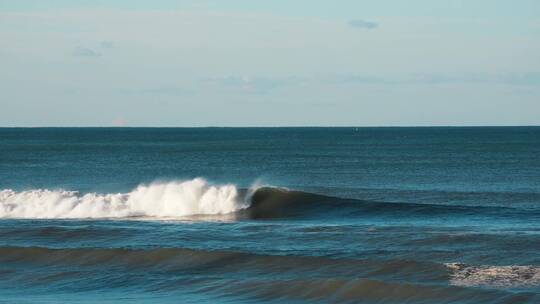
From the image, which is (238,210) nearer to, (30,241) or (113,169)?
(30,241)

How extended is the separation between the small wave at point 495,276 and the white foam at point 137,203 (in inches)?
620

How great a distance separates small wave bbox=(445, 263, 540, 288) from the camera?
21312 millimetres

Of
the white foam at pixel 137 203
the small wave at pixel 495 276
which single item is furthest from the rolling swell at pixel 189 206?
the small wave at pixel 495 276

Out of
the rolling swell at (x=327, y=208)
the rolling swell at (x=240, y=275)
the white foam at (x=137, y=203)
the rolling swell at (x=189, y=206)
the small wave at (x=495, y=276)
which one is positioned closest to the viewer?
the small wave at (x=495, y=276)

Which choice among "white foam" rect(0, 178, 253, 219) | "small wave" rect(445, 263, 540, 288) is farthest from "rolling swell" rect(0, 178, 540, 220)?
"small wave" rect(445, 263, 540, 288)

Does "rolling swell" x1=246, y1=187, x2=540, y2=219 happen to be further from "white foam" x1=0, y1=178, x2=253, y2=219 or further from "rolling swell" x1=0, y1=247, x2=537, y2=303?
"rolling swell" x1=0, y1=247, x2=537, y2=303

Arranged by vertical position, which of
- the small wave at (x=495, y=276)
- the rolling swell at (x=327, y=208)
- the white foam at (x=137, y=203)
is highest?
the white foam at (x=137, y=203)

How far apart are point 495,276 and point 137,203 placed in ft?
64.0

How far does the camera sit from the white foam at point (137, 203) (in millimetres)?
37500

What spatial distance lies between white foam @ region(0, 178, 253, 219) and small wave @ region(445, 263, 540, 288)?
15.7 m

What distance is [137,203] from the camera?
126ft

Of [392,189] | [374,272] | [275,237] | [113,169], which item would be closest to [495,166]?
[392,189]

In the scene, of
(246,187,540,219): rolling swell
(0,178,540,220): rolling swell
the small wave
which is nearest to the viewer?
the small wave

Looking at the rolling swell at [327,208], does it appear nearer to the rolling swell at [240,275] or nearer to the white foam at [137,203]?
the white foam at [137,203]
